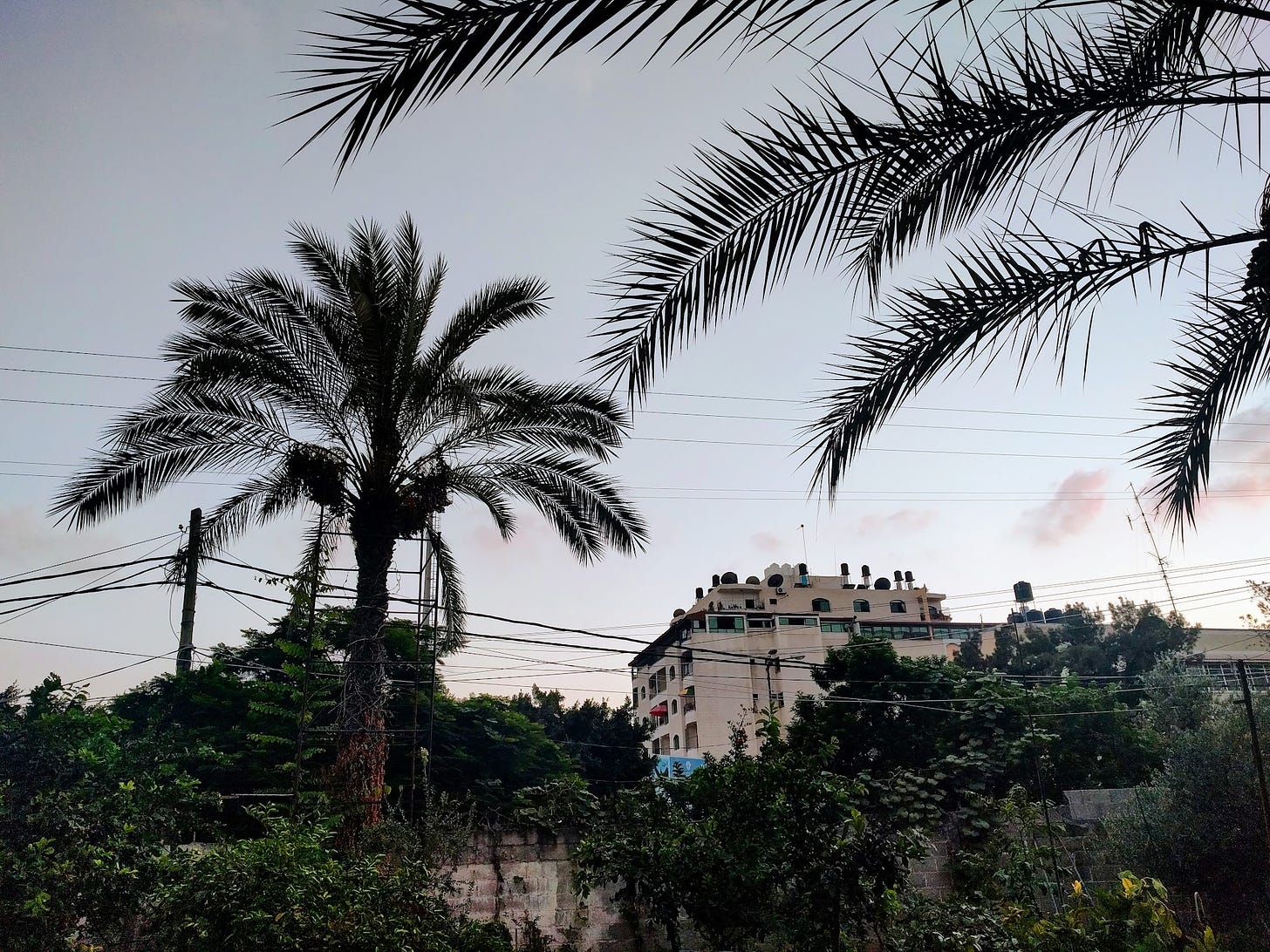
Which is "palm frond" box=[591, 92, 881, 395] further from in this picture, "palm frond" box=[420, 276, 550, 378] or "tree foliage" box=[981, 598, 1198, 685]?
"tree foliage" box=[981, 598, 1198, 685]

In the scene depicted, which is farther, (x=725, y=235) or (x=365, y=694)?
(x=365, y=694)

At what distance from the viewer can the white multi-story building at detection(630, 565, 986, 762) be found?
43969 mm

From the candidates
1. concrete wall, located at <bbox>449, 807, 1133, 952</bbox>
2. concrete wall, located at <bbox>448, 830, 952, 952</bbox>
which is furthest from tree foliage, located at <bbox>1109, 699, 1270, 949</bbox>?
concrete wall, located at <bbox>448, 830, 952, 952</bbox>

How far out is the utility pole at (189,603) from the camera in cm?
1474

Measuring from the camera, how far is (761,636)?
151 ft

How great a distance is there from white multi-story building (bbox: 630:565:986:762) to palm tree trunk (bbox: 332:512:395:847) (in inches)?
1284

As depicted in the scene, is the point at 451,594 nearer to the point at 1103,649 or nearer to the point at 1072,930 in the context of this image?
the point at 1072,930

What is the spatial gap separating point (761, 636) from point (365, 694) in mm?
37309

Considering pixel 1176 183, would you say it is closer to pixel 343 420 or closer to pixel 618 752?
pixel 343 420

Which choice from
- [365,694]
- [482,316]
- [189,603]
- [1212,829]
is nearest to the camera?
[365,694]

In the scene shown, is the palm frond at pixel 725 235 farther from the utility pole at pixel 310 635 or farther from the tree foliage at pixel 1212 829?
the tree foliage at pixel 1212 829

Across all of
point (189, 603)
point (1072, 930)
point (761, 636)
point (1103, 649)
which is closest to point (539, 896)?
point (1072, 930)

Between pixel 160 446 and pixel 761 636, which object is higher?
pixel 761 636

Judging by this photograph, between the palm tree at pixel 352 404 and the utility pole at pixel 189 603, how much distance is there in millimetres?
3896
